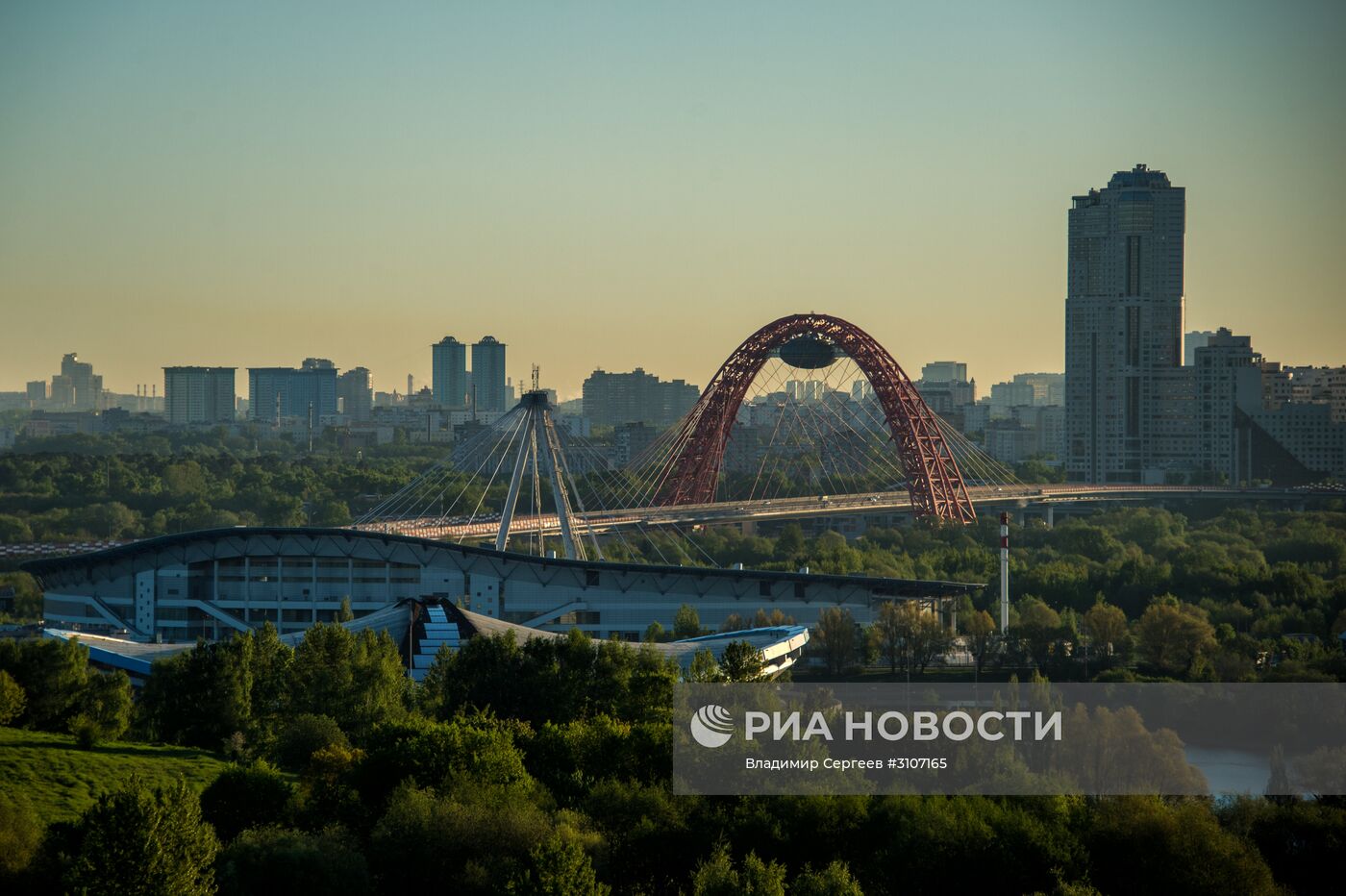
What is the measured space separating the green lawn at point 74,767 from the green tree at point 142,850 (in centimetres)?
313

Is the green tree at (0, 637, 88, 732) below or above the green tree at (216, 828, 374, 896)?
above

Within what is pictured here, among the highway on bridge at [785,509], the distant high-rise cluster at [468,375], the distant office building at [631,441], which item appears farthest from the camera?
the distant high-rise cluster at [468,375]

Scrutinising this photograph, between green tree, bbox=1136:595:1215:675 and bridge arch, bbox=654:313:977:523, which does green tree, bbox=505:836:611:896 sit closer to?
green tree, bbox=1136:595:1215:675

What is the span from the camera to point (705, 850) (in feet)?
59.4

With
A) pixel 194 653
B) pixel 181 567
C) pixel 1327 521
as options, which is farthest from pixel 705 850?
pixel 1327 521

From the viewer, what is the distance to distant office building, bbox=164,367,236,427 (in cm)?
19688

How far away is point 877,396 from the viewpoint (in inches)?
2445

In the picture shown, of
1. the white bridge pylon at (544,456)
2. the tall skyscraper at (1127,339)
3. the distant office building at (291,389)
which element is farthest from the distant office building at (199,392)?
the white bridge pylon at (544,456)

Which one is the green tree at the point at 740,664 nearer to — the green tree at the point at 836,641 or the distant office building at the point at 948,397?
the green tree at the point at 836,641

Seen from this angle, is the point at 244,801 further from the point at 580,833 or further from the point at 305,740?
the point at 580,833

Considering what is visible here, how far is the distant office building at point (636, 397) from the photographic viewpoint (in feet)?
529

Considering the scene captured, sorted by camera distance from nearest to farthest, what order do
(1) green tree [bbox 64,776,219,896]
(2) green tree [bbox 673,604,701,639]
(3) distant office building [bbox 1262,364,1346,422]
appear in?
(1) green tree [bbox 64,776,219,896] → (2) green tree [bbox 673,604,701,639] → (3) distant office building [bbox 1262,364,1346,422]

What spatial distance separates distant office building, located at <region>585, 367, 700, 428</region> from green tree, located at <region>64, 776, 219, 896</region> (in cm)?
14368

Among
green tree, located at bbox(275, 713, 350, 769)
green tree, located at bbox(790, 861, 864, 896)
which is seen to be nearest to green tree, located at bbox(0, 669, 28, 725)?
A: green tree, located at bbox(275, 713, 350, 769)
